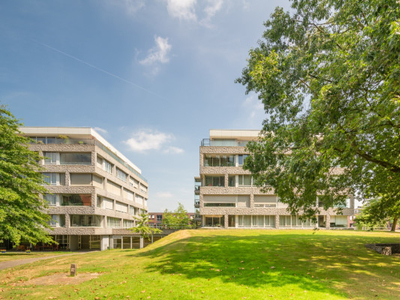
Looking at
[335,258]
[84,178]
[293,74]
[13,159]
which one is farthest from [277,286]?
[84,178]

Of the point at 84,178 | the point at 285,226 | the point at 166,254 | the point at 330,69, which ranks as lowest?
the point at 285,226

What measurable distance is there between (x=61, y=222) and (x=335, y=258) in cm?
3738

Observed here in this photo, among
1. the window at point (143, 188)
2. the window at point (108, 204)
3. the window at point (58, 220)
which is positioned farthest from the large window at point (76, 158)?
the window at point (143, 188)

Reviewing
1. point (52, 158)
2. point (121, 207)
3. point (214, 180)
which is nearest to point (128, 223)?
point (121, 207)

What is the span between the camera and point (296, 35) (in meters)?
15.0

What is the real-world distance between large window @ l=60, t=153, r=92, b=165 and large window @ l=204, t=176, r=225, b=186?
61.3 ft

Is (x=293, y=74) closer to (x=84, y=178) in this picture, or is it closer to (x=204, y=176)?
(x=204, y=176)

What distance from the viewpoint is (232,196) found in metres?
41.6

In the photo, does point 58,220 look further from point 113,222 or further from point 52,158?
point 113,222

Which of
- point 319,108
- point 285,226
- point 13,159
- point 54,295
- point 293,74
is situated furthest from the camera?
point 285,226

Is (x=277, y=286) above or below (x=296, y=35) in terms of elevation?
below

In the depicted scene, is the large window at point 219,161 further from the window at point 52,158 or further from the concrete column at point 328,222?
the window at point 52,158

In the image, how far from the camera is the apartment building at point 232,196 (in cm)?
4103

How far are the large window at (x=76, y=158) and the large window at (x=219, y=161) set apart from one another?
18.5m
